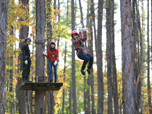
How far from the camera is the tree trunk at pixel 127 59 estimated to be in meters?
8.13

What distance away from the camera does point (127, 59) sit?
27.6 feet

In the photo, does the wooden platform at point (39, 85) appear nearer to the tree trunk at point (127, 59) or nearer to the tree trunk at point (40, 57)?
the tree trunk at point (40, 57)

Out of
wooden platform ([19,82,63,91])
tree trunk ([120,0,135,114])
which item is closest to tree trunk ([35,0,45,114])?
wooden platform ([19,82,63,91])

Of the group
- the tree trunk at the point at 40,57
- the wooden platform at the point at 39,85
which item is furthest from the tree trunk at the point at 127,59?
the tree trunk at the point at 40,57

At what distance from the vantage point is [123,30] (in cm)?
868

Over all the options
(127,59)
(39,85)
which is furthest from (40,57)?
(127,59)

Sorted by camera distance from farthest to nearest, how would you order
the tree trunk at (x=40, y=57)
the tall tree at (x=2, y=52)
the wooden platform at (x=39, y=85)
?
Result: 1. the tree trunk at (x=40, y=57)
2. the wooden platform at (x=39, y=85)
3. the tall tree at (x=2, y=52)

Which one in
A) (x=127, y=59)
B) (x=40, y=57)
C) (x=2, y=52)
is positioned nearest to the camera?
(x=2, y=52)

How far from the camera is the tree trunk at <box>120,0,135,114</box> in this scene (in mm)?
8133

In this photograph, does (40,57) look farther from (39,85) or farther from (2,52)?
(2,52)

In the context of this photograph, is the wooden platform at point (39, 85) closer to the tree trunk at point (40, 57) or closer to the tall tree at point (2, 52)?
the tree trunk at point (40, 57)

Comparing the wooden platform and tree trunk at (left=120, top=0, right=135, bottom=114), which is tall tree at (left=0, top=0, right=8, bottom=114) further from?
tree trunk at (left=120, top=0, right=135, bottom=114)

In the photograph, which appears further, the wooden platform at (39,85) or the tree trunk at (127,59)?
the wooden platform at (39,85)

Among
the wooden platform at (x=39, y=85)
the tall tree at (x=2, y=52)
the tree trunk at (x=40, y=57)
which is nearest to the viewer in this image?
the tall tree at (x=2, y=52)
